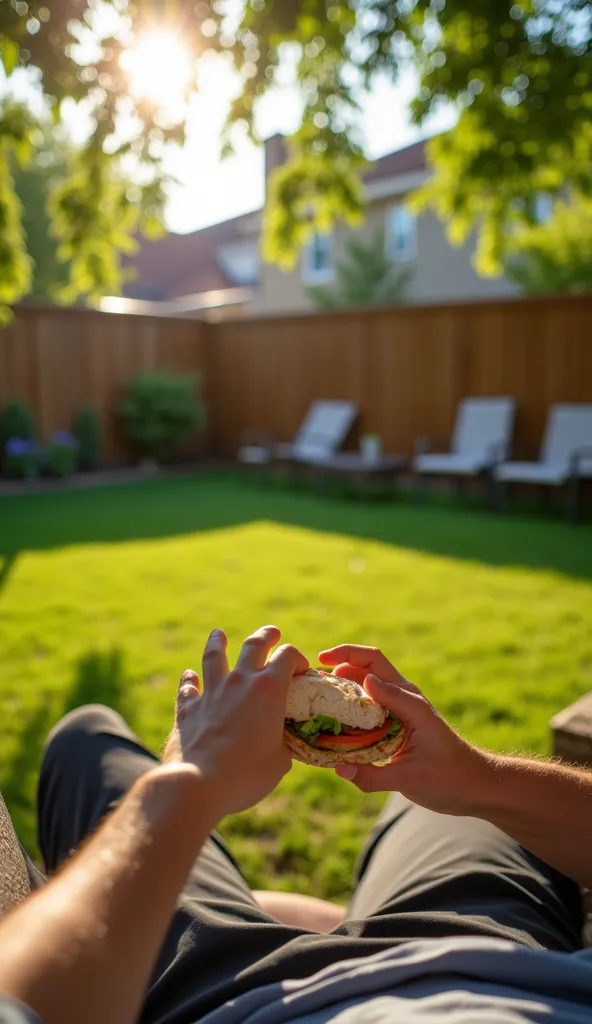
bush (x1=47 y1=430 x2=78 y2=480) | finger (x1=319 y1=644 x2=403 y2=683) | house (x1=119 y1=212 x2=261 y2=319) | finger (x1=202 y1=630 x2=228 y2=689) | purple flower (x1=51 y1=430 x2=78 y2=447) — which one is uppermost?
house (x1=119 y1=212 x2=261 y2=319)

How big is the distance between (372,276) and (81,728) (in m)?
17.3

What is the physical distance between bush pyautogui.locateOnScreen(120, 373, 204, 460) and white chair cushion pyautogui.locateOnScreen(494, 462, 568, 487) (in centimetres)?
512

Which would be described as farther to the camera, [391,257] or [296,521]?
[391,257]

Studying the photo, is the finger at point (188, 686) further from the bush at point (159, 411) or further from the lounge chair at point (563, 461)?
the bush at point (159, 411)

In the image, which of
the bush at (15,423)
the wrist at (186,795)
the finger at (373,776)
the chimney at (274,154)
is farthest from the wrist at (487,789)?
the chimney at (274,154)

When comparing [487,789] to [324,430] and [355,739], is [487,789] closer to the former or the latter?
[355,739]

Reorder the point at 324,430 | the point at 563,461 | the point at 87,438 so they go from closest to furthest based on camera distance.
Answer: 1. the point at 563,461
2. the point at 324,430
3. the point at 87,438

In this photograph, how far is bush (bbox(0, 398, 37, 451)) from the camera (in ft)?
32.5

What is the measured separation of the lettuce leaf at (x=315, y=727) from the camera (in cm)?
102

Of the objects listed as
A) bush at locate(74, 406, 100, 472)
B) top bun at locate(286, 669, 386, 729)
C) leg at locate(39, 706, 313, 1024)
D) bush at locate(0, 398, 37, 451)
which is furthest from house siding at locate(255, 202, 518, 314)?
top bun at locate(286, 669, 386, 729)

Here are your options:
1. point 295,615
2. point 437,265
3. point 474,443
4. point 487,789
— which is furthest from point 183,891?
point 437,265

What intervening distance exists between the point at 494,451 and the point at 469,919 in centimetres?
728

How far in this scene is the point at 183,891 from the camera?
3.13 ft

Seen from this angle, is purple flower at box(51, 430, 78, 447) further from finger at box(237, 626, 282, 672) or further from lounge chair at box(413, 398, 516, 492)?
finger at box(237, 626, 282, 672)
